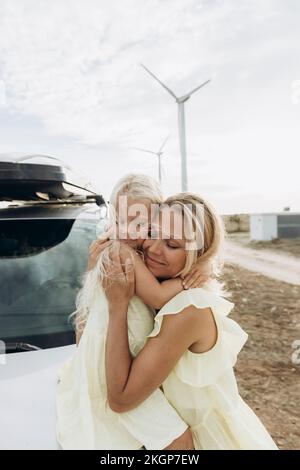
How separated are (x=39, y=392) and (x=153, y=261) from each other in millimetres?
642

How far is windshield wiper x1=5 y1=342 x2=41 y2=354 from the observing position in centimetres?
180

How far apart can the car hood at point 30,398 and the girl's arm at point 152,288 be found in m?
0.51

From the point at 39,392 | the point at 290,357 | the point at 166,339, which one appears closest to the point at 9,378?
the point at 39,392

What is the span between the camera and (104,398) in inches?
55.1

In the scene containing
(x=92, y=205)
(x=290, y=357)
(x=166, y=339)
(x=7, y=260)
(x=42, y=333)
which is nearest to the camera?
(x=166, y=339)

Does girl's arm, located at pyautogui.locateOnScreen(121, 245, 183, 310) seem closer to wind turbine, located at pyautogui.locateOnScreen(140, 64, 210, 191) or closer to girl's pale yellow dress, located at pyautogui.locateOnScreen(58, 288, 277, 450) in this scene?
girl's pale yellow dress, located at pyautogui.locateOnScreen(58, 288, 277, 450)

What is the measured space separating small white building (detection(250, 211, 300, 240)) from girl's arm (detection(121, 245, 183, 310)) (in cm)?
2253

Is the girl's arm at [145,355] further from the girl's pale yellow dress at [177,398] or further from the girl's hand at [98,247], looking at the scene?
the girl's hand at [98,247]

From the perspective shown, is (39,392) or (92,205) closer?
(39,392)

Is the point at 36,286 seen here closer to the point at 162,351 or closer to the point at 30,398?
the point at 30,398

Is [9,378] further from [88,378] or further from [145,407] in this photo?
[145,407]

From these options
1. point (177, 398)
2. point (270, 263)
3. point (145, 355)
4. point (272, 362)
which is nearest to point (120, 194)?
point (145, 355)

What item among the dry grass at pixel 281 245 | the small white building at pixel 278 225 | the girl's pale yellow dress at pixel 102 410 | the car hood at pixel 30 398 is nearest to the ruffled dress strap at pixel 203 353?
the girl's pale yellow dress at pixel 102 410
